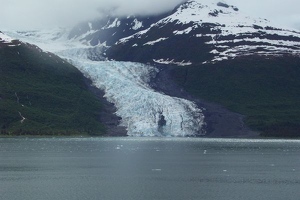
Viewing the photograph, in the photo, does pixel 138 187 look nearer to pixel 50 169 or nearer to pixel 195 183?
pixel 195 183

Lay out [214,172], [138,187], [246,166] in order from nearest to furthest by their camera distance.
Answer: [138,187]
[214,172]
[246,166]

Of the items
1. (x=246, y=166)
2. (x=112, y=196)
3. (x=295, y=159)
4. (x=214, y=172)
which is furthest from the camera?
(x=295, y=159)

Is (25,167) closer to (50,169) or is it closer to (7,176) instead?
(50,169)

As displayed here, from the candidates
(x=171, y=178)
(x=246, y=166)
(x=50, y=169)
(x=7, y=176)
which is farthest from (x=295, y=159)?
(x=7, y=176)

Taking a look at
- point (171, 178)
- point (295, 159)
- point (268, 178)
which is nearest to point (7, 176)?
point (171, 178)

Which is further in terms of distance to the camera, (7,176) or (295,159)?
(295,159)

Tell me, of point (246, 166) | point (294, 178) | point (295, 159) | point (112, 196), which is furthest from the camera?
point (295, 159)
